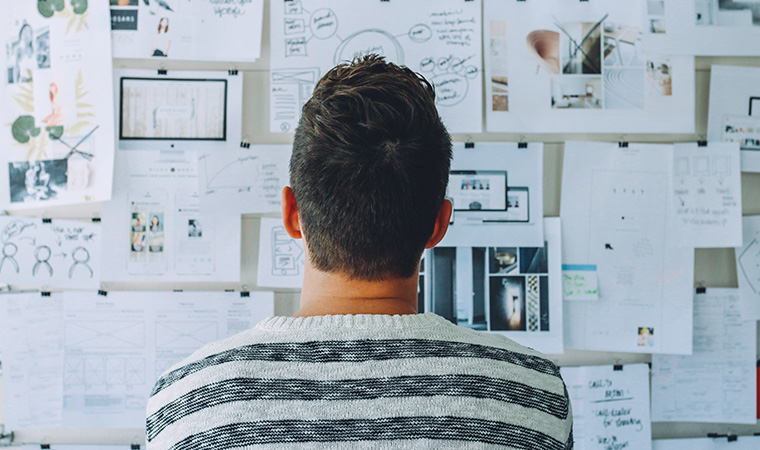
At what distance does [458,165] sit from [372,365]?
2.74 feet

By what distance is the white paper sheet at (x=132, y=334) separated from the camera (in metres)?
1.28

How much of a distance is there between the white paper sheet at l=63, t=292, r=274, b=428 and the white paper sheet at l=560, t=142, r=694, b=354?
2.45 feet

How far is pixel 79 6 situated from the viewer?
1.28 m

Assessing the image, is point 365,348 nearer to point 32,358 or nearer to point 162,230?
point 162,230

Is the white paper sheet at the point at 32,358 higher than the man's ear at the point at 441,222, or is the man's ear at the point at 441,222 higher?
the man's ear at the point at 441,222

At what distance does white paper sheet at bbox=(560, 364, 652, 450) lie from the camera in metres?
1.30

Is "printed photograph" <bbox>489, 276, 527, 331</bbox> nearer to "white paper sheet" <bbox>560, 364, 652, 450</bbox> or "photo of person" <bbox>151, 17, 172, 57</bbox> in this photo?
"white paper sheet" <bbox>560, 364, 652, 450</bbox>

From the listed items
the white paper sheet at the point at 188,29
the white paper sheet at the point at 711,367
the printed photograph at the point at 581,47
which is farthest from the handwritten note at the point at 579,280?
the white paper sheet at the point at 188,29

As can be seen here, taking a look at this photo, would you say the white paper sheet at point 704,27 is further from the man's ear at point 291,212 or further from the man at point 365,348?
the man's ear at point 291,212

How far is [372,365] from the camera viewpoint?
52cm

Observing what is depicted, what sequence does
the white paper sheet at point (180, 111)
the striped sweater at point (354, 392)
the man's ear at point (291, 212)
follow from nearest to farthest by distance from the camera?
the striped sweater at point (354, 392), the man's ear at point (291, 212), the white paper sheet at point (180, 111)

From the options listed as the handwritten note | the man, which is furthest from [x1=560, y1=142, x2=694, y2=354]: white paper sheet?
the man

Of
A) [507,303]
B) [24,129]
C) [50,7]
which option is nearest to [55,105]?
[24,129]

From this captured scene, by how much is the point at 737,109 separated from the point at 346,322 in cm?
123
